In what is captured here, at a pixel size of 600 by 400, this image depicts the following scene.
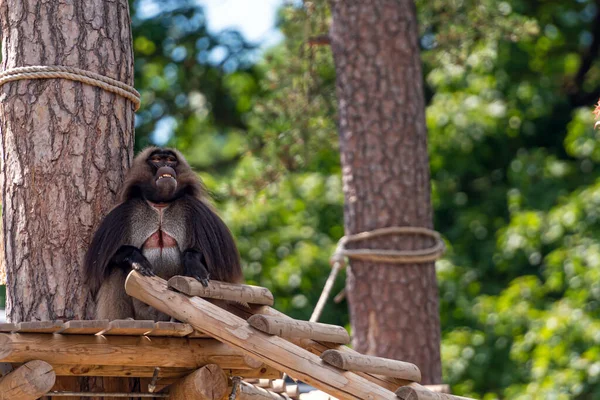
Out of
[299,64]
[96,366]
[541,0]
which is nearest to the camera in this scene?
[96,366]

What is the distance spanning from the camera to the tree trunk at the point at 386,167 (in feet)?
28.1

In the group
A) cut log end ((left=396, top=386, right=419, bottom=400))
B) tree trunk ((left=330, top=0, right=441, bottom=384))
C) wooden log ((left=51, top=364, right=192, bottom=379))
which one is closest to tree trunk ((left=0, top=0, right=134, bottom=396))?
wooden log ((left=51, top=364, right=192, bottom=379))

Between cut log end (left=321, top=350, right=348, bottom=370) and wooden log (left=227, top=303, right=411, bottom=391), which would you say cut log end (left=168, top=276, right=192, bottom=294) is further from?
cut log end (left=321, top=350, right=348, bottom=370)

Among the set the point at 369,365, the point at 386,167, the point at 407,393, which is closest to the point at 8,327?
the point at 369,365

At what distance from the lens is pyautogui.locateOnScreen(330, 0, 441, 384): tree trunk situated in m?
8.57

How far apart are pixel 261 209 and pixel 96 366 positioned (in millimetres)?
9372

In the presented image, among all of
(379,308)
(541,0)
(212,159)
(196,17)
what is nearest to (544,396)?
(379,308)

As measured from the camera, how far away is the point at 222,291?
215 inches

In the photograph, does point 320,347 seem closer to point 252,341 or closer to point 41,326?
point 252,341

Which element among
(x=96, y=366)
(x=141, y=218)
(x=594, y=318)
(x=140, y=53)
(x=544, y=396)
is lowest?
(x=544, y=396)

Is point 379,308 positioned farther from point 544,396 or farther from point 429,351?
point 544,396

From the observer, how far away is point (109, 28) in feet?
20.2

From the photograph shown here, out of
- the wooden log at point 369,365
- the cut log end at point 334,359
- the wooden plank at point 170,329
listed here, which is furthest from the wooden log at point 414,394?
the wooden plank at point 170,329

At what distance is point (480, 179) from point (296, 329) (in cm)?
1062
